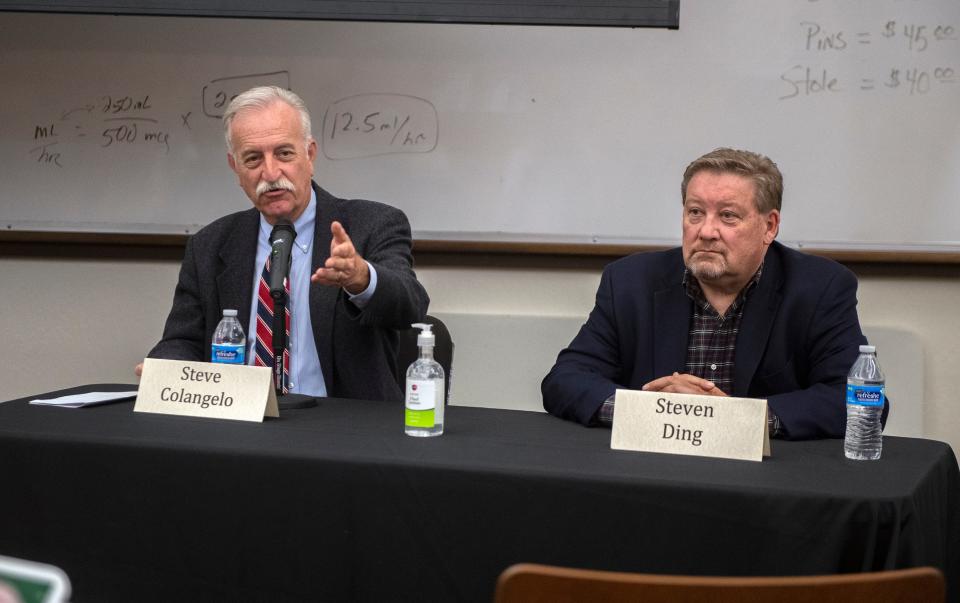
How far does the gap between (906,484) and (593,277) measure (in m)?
2.11

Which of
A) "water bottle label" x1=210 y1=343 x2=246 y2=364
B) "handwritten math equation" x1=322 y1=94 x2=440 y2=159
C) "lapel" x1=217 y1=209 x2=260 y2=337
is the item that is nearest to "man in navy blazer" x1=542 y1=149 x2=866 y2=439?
"water bottle label" x1=210 y1=343 x2=246 y2=364

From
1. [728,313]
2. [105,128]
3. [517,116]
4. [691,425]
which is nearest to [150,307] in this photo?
[105,128]

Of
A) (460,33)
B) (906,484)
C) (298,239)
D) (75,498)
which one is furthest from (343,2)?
(906,484)

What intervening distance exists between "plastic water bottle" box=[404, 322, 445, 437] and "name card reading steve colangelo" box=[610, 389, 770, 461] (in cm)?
33

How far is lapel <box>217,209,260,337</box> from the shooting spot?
2701 millimetres

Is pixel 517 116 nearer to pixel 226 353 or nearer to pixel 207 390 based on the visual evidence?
pixel 226 353

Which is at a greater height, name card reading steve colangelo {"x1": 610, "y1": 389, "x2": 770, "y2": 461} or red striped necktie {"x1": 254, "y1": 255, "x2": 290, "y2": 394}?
red striped necktie {"x1": 254, "y1": 255, "x2": 290, "y2": 394}

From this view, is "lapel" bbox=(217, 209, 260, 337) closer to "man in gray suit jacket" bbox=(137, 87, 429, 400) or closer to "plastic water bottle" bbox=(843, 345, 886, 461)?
"man in gray suit jacket" bbox=(137, 87, 429, 400)

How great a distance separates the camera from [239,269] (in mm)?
2736

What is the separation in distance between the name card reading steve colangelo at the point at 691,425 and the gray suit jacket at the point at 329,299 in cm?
79

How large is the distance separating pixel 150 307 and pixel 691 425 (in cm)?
270

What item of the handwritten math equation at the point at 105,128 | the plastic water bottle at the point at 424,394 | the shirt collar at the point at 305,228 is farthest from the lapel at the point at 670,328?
the handwritten math equation at the point at 105,128

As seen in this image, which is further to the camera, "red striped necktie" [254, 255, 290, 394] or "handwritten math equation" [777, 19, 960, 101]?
"handwritten math equation" [777, 19, 960, 101]

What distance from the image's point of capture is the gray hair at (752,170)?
2.45m
